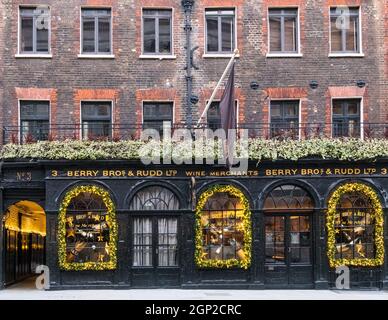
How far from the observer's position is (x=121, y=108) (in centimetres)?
2552

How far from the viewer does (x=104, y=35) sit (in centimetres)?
2584

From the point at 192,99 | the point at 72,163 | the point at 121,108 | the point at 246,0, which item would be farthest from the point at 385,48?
the point at 72,163

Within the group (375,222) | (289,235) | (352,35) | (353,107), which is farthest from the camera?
(352,35)

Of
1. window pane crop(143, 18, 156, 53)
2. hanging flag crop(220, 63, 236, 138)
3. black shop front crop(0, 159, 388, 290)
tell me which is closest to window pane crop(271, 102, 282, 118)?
black shop front crop(0, 159, 388, 290)

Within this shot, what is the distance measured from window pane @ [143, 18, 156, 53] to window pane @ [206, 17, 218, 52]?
5.93ft

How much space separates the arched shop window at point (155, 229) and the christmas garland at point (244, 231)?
2.37ft

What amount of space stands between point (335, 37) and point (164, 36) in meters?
5.74

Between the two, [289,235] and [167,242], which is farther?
[289,235]

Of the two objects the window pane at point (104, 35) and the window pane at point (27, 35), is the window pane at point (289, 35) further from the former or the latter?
the window pane at point (27, 35)

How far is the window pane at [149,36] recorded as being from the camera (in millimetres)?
25859

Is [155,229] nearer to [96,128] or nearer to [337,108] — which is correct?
[96,128]

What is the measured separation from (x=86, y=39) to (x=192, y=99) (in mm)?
4052

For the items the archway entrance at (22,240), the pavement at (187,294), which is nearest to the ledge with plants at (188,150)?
the archway entrance at (22,240)
